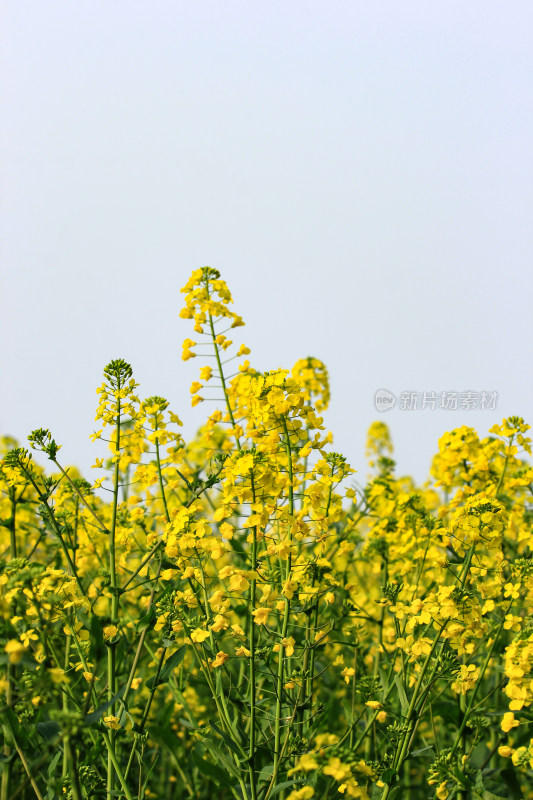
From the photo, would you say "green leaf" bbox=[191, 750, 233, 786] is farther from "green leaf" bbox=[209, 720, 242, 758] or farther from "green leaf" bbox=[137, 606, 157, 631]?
"green leaf" bbox=[137, 606, 157, 631]

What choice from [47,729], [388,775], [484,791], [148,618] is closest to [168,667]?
[148,618]

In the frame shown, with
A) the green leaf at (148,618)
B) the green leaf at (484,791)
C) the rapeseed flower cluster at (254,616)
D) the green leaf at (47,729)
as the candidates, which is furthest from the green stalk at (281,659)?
the green leaf at (484,791)

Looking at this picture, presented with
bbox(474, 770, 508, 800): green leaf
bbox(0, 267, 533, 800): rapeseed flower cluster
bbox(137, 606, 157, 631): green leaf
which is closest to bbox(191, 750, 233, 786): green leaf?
bbox(0, 267, 533, 800): rapeseed flower cluster

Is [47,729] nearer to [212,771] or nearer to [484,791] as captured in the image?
[212,771]

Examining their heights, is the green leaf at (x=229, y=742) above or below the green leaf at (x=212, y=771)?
A: above

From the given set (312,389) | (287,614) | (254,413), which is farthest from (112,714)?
(312,389)

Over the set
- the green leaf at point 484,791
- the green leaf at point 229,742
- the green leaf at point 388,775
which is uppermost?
the green leaf at point 229,742

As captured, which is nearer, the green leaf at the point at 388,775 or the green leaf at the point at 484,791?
the green leaf at the point at 388,775

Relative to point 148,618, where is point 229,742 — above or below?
below

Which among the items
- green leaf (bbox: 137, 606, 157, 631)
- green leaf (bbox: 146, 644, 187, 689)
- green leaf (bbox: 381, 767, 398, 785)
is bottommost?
green leaf (bbox: 381, 767, 398, 785)

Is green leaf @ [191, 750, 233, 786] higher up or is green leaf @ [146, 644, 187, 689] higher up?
green leaf @ [146, 644, 187, 689]

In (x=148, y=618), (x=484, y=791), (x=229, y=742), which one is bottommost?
(x=484, y=791)

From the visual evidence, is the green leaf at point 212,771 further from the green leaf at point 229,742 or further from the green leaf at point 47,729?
the green leaf at point 47,729

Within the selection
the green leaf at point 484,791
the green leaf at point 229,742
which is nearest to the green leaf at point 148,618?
the green leaf at point 229,742
